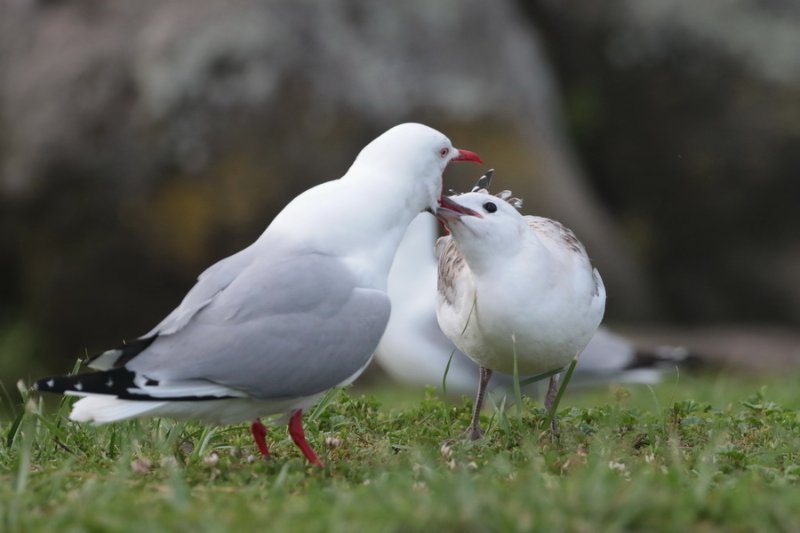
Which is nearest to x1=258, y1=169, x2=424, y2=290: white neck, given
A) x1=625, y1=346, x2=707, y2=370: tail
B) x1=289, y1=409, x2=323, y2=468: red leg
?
x1=289, y1=409, x2=323, y2=468: red leg

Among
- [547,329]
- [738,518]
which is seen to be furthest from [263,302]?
[738,518]

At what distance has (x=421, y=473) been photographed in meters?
3.63

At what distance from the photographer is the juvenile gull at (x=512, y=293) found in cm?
435

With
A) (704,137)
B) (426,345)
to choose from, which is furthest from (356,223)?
(704,137)

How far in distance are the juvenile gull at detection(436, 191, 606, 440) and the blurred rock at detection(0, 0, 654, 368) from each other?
5.05m

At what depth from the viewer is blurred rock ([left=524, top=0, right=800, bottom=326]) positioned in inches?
471

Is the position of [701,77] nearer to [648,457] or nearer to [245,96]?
[245,96]

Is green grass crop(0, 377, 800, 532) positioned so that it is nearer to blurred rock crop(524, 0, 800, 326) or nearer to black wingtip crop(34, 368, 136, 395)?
black wingtip crop(34, 368, 136, 395)

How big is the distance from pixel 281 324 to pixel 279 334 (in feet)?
0.12

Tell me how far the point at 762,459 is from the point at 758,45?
29.0 ft

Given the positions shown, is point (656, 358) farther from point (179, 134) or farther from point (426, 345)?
point (179, 134)

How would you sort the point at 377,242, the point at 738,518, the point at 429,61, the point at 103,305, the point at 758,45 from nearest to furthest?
the point at 738,518 < the point at 377,242 < the point at 103,305 < the point at 429,61 < the point at 758,45

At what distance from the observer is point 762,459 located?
4008 mm

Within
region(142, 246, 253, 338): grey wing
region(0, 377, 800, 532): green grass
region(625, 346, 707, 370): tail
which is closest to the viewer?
region(0, 377, 800, 532): green grass
